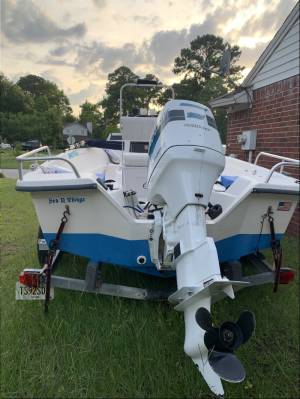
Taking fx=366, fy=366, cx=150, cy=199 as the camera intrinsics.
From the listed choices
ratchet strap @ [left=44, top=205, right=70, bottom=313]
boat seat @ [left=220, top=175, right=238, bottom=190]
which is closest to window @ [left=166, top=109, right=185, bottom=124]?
ratchet strap @ [left=44, top=205, right=70, bottom=313]

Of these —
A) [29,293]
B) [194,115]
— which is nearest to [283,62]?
[194,115]

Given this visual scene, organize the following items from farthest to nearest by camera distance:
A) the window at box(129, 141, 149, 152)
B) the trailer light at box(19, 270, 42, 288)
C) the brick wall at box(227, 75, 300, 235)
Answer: the window at box(129, 141, 149, 152), the trailer light at box(19, 270, 42, 288), the brick wall at box(227, 75, 300, 235)

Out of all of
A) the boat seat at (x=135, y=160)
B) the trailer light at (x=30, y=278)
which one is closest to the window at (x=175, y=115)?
the trailer light at (x=30, y=278)

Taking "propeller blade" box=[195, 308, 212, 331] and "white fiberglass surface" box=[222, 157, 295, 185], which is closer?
"propeller blade" box=[195, 308, 212, 331]

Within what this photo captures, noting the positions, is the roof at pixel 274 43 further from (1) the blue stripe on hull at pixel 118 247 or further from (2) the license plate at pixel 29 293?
(2) the license plate at pixel 29 293

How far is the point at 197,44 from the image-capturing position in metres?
1.01

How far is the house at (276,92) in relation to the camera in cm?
67

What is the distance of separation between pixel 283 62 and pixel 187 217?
67 cm

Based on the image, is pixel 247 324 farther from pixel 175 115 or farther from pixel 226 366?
pixel 175 115

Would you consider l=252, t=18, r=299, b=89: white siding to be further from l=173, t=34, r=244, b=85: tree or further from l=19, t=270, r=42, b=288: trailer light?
l=19, t=270, r=42, b=288: trailer light

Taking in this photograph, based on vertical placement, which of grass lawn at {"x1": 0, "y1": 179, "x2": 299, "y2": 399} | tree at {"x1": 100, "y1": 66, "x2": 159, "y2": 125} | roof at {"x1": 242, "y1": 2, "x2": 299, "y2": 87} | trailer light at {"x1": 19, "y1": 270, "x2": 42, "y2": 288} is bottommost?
grass lawn at {"x1": 0, "y1": 179, "x2": 299, "y2": 399}

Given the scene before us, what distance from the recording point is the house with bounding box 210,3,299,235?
67cm

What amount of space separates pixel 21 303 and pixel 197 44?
5.16ft

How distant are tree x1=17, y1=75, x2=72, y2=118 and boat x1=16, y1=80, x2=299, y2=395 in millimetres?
239
